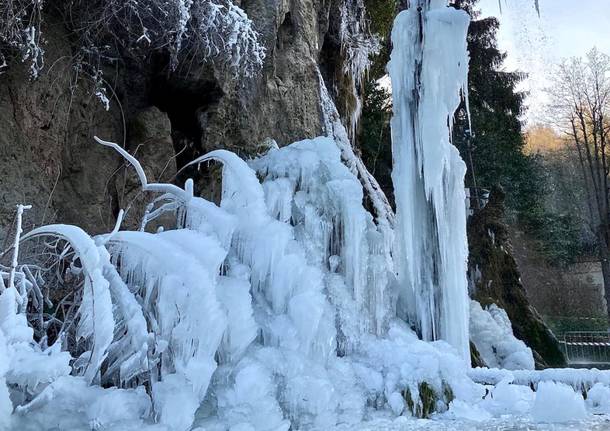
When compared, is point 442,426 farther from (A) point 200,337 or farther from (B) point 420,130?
(B) point 420,130

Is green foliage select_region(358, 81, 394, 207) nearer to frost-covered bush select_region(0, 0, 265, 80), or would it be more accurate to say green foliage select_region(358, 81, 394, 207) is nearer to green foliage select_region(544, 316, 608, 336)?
green foliage select_region(544, 316, 608, 336)

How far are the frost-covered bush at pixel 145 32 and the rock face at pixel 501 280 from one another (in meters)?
7.07

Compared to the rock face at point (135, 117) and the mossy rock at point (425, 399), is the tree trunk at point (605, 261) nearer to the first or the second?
the rock face at point (135, 117)

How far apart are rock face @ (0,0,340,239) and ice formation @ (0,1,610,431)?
709mm

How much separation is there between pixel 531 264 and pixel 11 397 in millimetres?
17425

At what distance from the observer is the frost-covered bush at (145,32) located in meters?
4.87

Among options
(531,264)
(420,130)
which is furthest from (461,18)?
(531,264)

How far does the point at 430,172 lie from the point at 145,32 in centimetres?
309

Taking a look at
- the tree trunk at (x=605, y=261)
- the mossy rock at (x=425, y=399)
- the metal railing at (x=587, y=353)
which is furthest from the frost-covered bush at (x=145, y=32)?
the tree trunk at (x=605, y=261)

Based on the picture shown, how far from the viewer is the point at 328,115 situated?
26.7ft

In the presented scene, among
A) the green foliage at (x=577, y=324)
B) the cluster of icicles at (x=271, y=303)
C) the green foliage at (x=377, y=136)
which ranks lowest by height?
the green foliage at (x=577, y=324)

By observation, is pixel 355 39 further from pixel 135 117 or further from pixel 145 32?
pixel 145 32

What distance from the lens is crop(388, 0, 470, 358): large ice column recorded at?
5867mm

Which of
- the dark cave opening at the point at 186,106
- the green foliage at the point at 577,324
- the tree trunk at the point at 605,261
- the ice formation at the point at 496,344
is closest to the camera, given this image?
the dark cave opening at the point at 186,106
